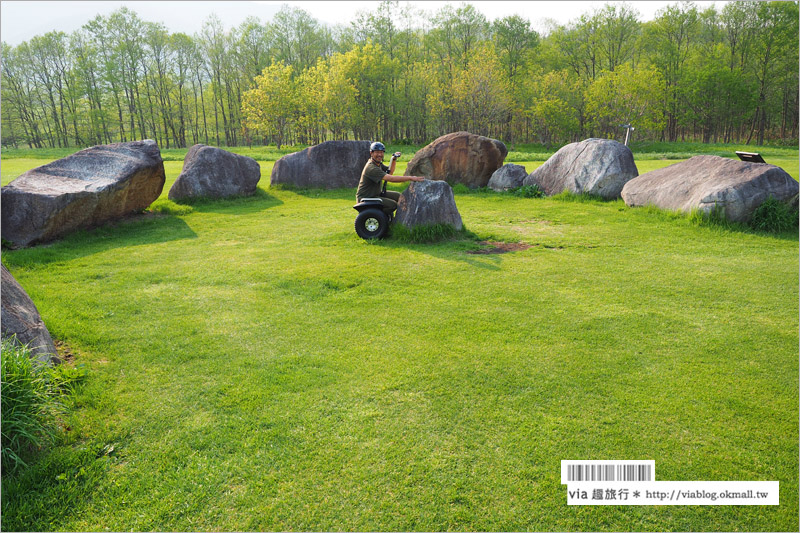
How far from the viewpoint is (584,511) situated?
287cm

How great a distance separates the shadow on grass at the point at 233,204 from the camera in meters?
13.3

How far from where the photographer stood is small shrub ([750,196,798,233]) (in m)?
9.32

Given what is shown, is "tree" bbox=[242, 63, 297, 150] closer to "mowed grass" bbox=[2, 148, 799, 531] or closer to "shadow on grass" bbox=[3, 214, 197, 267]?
"shadow on grass" bbox=[3, 214, 197, 267]

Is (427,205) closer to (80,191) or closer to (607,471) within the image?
(607,471)

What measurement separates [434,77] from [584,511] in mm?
51002

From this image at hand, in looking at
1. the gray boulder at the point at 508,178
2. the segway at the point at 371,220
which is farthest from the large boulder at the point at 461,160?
the segway at the point at 371,220

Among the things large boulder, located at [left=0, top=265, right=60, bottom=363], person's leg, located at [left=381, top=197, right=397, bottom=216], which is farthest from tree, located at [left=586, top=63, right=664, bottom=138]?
large boulder, located at [left=0, top=265, right=60, bottom=363]

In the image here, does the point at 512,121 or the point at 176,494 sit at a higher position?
the point at 512,121

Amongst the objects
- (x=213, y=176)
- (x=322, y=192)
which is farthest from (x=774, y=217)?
(x=213, y=176)

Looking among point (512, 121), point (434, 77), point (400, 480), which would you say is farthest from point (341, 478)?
point (512, 121)

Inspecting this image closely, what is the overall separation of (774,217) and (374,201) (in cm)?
789

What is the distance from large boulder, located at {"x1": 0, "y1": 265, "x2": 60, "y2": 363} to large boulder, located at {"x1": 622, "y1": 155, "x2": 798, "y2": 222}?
1111cm

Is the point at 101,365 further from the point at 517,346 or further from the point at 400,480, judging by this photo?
the point at 517,346

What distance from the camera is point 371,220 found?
30.6 ft
